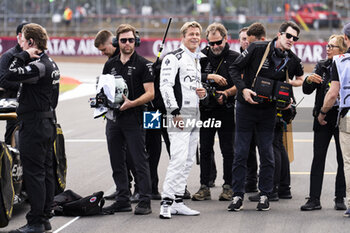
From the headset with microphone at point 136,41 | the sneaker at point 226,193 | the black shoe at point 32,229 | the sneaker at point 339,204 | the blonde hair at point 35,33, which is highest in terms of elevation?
the blonde hair at point 35,33

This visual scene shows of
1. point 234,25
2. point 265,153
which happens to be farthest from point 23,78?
point 234,25

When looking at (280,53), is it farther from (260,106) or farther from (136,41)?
(136,41)

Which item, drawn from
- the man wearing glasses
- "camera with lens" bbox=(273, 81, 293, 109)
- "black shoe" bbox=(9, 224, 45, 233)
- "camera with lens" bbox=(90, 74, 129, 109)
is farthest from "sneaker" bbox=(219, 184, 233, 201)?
"black shoe" bbox=(9, 224, 45, 233)

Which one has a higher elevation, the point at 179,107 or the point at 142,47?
the point at 179,107

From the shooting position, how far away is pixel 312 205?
830 centimetres

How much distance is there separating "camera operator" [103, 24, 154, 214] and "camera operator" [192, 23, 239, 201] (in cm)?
93

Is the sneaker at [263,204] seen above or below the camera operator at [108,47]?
below

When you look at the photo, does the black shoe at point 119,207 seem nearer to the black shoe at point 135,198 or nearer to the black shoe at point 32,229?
the black shoe at point 135,198

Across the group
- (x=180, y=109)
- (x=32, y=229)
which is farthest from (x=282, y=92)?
(x=32, y=229)

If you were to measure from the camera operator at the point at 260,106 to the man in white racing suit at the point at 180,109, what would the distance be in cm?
51

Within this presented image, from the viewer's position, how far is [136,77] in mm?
8242

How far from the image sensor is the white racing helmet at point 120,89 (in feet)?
26.5

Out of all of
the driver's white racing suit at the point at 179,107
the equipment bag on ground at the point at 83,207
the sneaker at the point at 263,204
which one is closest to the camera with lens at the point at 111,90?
the driver's white racing suit at the point at 179,107

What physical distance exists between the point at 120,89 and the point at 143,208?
4.43 ft
